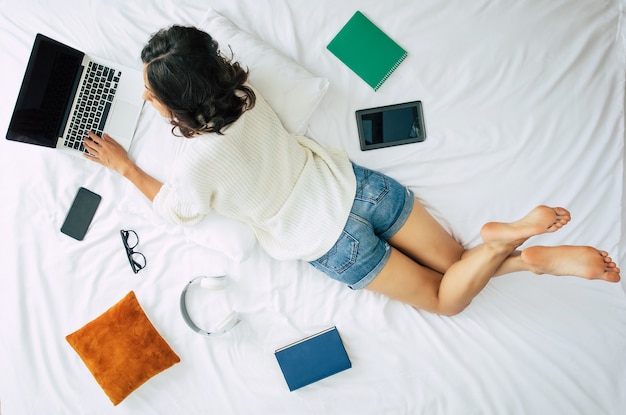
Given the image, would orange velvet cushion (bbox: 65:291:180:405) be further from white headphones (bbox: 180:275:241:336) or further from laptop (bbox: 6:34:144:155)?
laptop (bbox: 6:34:144:155)

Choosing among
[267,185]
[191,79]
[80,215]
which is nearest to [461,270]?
[267,185]

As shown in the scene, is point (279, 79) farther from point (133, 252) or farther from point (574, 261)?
point (574, 261)

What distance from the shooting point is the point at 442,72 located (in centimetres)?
136

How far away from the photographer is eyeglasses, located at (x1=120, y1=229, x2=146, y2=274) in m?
1.39

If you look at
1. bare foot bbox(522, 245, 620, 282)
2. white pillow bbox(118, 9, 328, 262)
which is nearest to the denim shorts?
white pillow bbox(118, 9, 328, 262)

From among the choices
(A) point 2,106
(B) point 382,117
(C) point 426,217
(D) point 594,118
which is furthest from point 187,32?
(D) point 594,118

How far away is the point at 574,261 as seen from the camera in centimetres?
104

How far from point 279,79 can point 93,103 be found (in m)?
0.62

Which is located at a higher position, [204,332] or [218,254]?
[218,254]

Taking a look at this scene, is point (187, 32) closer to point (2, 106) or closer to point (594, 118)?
point (2, 106)

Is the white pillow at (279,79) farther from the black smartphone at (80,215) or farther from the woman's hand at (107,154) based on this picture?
Answer: the black smartphone at (80,215)

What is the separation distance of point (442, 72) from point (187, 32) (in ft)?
2.62

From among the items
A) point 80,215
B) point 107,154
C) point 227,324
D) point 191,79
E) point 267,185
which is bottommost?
point 80,215

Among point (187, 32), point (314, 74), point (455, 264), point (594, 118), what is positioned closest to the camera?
point (187, 32)
